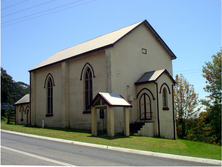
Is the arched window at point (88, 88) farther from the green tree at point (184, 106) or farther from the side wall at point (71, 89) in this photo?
the green tree at point (184, 106)

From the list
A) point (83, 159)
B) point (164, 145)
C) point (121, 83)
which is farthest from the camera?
point (121, 83)

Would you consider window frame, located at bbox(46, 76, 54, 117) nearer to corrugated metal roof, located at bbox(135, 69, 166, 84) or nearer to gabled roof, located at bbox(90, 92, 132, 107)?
corrugated metal roof, located at bbox(135, 69, 166, 84)

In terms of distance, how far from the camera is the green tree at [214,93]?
34188 millimetres

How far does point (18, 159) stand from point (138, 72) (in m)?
15.7

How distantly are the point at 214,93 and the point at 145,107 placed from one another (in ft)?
60.4

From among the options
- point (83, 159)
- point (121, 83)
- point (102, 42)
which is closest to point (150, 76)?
point (121, 83)

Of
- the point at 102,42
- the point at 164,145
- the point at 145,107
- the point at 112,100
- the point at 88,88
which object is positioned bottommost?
the point at 164,145

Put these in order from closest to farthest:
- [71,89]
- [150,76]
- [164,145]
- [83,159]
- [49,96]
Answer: [83,159]
[164,145]
[150,76]
[71,89]
[49,96]

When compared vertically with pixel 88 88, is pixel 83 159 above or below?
below

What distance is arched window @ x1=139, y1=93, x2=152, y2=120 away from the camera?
21.4 m

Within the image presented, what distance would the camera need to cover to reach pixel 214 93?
35.6 meters

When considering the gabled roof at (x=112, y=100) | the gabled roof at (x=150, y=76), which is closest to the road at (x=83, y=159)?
the gabled roof at (x=112, y=100)

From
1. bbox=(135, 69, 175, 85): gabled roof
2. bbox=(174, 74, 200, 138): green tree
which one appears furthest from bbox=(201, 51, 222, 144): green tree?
bbox=(135, 69, 175, 85): gabled roof

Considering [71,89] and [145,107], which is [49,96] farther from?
[145,107]
